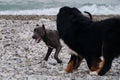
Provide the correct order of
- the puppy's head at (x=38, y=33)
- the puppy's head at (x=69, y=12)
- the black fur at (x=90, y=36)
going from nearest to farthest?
the black fur at (x=90, y=36) → the puppy's head at (x=69, y=12) → the puppy's head at (x=38, y=33)

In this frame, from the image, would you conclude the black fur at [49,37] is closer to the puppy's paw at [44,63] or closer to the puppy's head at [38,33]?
the puppy's head at [38,33]

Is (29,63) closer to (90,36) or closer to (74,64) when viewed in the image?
(74,64)

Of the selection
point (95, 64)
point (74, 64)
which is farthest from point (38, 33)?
point (95, 64)

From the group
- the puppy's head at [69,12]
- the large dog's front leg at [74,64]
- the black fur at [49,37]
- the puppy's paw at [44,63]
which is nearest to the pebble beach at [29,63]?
the puppy's paw at [44,63]

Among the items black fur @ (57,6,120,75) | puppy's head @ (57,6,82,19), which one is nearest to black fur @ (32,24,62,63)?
black fur @ (57,6,120,75)

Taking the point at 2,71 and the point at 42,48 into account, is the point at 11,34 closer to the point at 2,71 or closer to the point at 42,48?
the point at 42,48

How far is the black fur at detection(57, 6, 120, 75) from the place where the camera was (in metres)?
9.46

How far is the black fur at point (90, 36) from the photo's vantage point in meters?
9.46

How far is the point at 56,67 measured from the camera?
1140 cm

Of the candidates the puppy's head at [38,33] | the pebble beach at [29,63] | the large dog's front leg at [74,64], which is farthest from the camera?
the puppy's head at [38,33]

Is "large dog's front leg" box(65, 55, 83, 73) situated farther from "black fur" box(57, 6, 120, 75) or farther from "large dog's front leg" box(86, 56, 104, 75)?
"large dog's front leg" box(86, 56, 104, 75)

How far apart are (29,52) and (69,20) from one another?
10.8 feet

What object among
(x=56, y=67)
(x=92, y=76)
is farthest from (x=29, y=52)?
(x=92, y=76)

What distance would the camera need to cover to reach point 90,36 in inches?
388
